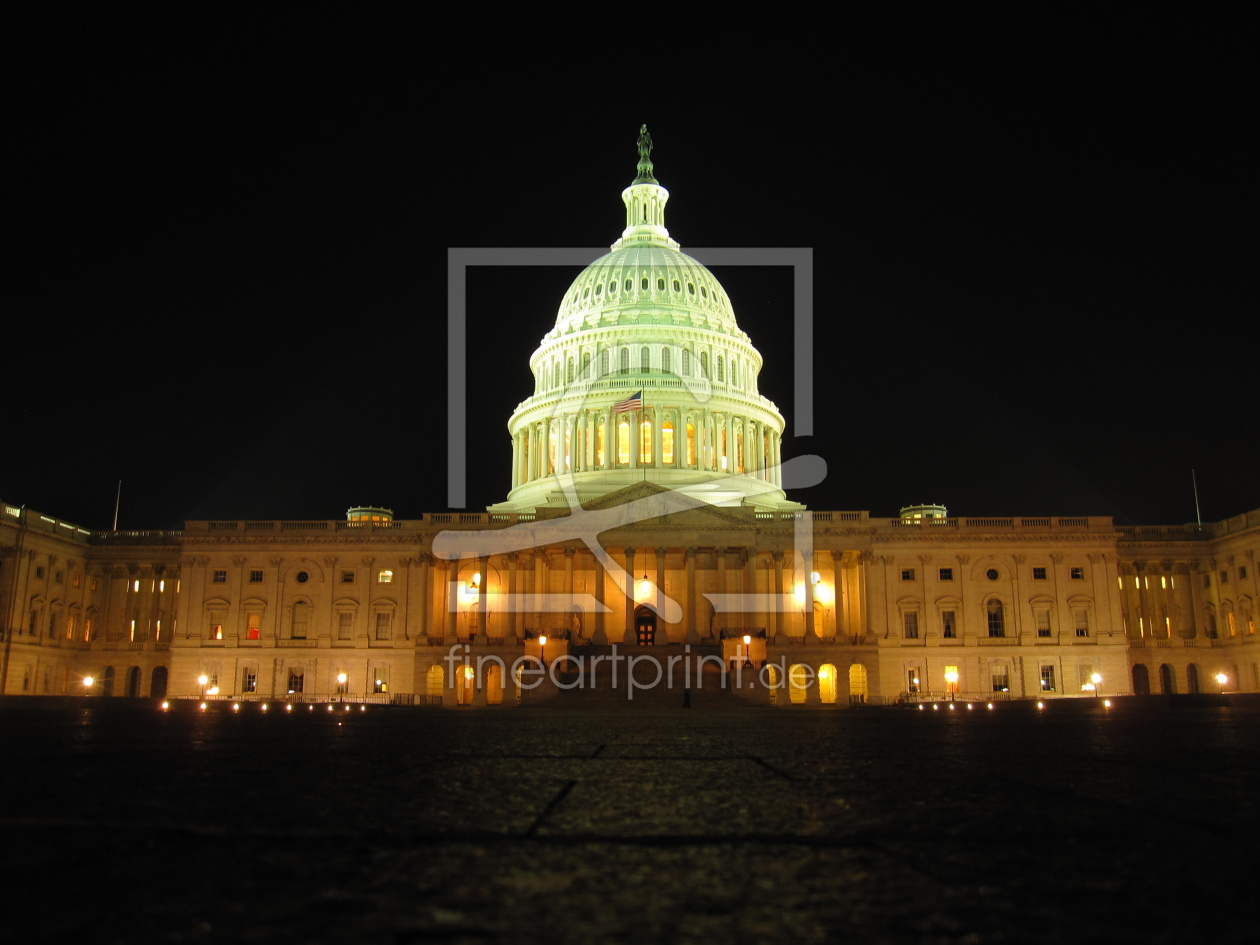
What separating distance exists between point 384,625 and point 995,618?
43.9 m

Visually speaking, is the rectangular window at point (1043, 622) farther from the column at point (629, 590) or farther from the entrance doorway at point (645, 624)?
the column at point (629, 590)

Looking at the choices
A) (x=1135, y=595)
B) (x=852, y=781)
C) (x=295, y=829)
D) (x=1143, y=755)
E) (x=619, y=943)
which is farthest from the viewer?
(x=1135, y=595)

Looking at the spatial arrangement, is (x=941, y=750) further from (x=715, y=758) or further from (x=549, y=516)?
(x=549, y=516)

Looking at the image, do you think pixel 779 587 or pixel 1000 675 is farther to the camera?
pixel 1000 675

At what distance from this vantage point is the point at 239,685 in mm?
82062

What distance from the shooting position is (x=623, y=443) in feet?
311

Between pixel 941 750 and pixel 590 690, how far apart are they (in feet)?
175

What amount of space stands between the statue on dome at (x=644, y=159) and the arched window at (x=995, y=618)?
59145mm

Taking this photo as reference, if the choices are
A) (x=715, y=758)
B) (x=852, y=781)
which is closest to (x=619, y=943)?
(x=852, y=781)

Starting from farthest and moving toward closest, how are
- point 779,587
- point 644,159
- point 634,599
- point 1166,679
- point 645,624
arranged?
point 644,159 → point 1166,679 → point 645,624 → point 634,599 → point 779,587

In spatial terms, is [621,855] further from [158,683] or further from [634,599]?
[158,683]

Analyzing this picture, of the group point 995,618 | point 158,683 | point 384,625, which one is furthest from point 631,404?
point 158,683

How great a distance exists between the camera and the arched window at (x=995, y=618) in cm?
8194

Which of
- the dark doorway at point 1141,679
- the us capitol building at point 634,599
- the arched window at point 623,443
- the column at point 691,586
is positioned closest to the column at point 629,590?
the us capitol building at point 634,599
